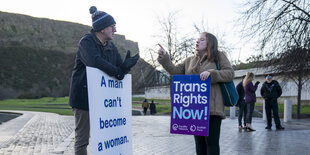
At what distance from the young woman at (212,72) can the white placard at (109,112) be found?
802 millimetres

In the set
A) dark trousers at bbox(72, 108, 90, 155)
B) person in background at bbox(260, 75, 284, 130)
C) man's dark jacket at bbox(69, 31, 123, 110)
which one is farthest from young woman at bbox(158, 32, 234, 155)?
person in background at bbox(260, 75, 284, 130)

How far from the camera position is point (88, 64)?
2.93 metres

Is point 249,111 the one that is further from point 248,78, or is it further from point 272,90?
point 272,90

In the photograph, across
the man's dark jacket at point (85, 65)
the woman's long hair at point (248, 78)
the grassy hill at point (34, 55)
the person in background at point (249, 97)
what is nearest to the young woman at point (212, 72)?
the man's dark jacket at point (85, 65)

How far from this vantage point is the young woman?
138 inches

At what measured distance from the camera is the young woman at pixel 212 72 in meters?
3.50

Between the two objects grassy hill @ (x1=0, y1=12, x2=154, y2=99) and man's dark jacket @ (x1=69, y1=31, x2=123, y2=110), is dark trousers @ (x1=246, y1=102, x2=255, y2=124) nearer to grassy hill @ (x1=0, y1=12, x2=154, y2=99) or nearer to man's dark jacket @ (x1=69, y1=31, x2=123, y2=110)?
man's dark jacket @ (x1=69, y1=31, x2=123, y2=110)

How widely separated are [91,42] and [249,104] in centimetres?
801

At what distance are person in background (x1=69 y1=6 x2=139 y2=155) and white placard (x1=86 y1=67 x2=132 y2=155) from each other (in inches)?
4.1

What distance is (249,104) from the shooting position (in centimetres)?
1004

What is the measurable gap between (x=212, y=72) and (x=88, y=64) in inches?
54.3

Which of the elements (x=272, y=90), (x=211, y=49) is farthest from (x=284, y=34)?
(x=211, y=49)

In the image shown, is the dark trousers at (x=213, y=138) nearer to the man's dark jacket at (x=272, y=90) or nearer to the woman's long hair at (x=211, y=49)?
the woman's long hair at (x=211, y=49)

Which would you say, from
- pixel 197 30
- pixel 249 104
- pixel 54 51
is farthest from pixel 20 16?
pixel 249 104
